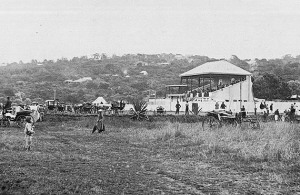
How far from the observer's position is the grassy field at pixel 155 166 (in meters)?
9.82

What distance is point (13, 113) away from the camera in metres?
30.1

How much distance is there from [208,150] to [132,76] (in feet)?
337

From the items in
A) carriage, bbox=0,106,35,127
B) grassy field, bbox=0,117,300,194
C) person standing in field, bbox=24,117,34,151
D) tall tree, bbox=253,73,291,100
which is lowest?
grassy field, bbox=0,117,300,194

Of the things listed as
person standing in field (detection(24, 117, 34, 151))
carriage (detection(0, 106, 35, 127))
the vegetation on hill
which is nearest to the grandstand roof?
the vegetation on hill

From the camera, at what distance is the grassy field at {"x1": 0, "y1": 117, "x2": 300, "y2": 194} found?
32.2 ft

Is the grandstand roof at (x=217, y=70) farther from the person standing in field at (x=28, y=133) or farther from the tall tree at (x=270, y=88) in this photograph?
the person standing in field at (x=28, y=133)

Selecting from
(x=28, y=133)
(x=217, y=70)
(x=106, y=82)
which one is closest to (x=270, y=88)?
(x=217, y=70)

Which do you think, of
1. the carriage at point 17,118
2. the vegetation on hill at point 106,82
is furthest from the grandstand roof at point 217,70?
the carriage at point 17,118

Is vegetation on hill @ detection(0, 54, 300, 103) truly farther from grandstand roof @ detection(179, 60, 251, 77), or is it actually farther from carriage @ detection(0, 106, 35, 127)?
carriage @ detection(0, 106, 35, 127)

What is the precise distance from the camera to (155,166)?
43.3ft

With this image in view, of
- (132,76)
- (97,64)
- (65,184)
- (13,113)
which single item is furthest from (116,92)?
(65,184)

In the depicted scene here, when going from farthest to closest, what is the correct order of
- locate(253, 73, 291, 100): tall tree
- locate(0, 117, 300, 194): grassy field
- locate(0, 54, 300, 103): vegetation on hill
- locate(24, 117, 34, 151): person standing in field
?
locate(0, 54, 300, 103): vegetation on hill
locate(253, 73, 291, 100): tall tree
locate(24, 117, 34, 151): person standing in field
locate(0, 117, 300, 194): grassy field

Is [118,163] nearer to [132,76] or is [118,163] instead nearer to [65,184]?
[65,184]

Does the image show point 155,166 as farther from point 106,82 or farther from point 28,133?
point 106,82
